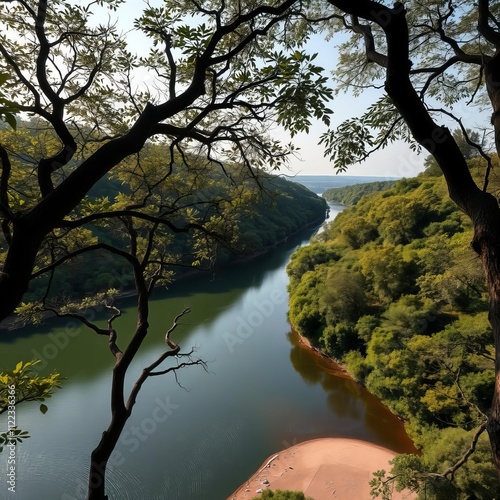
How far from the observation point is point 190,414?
12.3 meters

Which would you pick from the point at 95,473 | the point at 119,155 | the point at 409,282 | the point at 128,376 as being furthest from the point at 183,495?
the point at 409,282

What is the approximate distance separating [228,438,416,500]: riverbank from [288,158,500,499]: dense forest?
0.95 m

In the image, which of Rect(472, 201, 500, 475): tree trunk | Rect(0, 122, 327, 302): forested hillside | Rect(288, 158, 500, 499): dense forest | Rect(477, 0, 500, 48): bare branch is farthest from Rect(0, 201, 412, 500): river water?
Rect(477, 0, 500, 48): bare branch

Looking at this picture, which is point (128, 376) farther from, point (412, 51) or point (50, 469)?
point (412, 51)

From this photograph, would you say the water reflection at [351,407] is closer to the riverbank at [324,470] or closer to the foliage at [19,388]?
the riverbank at [324,470]

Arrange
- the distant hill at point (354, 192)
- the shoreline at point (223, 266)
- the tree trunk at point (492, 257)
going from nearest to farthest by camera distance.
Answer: the tree trunk at point (492, 257)
the shoreline at point (223, 266)
the distant hill at point (354, 192)

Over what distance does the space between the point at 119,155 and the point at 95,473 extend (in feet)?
6.58

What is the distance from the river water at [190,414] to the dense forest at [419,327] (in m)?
1.48

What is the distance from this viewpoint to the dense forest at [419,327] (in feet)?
25.0

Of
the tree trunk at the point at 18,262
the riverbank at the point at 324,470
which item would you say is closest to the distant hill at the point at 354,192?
the riverbank at the point at 324,470

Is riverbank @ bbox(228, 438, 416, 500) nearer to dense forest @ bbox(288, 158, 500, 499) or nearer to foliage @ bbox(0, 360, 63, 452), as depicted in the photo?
dense forest @ bbox(288, 158, 500, 499)

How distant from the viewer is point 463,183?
1508 millimetres

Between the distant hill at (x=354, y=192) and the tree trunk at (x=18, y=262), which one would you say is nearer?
the tree trunk at (x=18, y=262)

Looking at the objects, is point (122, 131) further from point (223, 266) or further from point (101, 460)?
point (223, 266)
